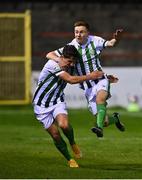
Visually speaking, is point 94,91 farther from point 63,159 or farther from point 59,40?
point 59,40

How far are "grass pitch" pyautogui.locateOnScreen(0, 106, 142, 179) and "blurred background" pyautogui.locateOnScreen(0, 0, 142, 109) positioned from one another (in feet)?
19.9

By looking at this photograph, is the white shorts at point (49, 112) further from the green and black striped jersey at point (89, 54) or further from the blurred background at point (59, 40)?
the blurred background at point (59, 40)

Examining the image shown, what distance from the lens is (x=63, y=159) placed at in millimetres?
13844

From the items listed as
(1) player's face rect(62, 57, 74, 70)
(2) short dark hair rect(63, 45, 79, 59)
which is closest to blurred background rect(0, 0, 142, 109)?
(1) player's face rect(62, 57, 74, 70)

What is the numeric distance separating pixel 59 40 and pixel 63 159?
1906 cm

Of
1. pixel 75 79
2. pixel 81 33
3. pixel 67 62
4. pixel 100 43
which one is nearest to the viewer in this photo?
pixel 67 62

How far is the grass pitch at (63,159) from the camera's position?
39.0 feet

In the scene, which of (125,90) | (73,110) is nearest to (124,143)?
(73,110)

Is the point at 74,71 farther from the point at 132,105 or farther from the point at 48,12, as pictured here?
the point at 48,12

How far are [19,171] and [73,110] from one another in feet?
46.3

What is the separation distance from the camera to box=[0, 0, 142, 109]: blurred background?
92.5 feet

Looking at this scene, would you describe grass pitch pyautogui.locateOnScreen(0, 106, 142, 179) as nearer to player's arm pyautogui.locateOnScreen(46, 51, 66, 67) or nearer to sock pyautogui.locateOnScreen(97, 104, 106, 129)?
sock pyautogui.locateOnScreen(97, 104, 106, 129)

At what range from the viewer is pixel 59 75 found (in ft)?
41.3

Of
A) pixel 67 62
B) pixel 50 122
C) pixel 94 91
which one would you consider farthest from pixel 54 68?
pixel 94 91
